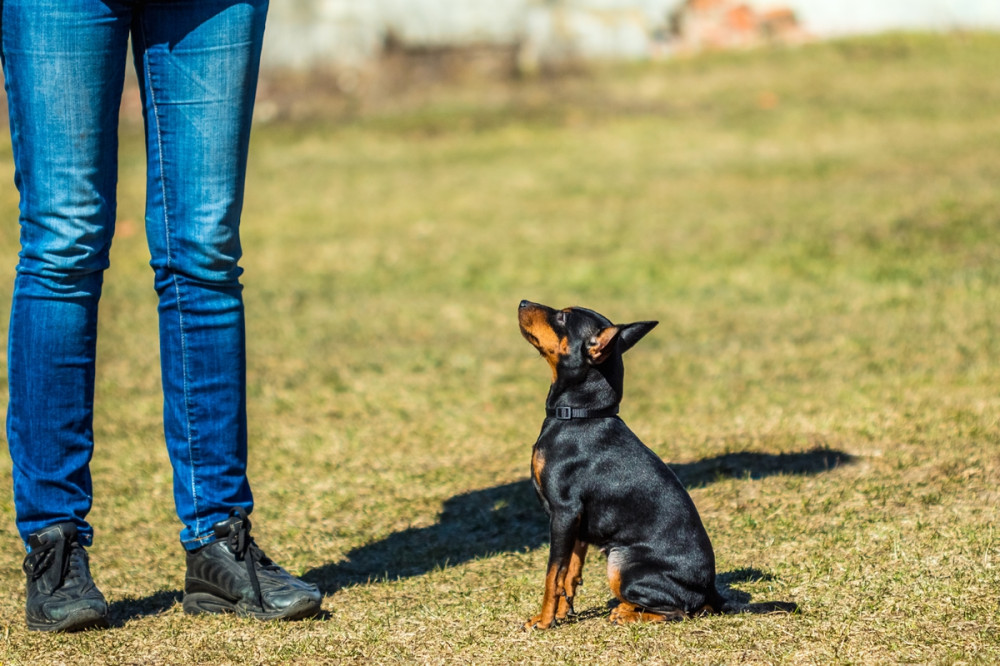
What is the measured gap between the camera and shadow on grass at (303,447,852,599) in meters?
3.64

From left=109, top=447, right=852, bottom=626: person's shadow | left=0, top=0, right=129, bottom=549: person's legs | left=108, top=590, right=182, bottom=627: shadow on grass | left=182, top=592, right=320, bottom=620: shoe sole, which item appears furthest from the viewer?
left=109, top=447, right=852, bottom=626: person's shadow

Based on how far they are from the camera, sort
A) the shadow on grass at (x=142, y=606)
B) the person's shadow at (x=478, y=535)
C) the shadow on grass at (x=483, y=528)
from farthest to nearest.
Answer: the shadow on grass at (x=483, y=528) < the person's shadow at (x=478, y=535) < the shadow on grass at (x=142, y=606)

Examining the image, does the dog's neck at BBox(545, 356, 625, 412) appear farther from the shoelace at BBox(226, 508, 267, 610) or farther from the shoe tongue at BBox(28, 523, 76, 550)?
the shoe tongue at BBox(28, 523, 76, 550)

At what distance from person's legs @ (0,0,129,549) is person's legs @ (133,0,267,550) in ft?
0.39

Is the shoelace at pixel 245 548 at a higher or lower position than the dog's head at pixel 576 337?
lower

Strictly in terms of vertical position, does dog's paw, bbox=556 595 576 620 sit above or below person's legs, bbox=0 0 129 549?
below

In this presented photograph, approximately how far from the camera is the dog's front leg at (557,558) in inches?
115

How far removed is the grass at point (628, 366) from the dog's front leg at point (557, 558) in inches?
2.9

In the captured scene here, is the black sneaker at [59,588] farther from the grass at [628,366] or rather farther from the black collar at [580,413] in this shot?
the black collar at [580,413]

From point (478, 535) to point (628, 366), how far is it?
2655 mm

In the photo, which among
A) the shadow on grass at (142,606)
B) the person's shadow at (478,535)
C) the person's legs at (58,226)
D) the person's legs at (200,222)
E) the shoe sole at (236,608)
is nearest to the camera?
the person's legs at (58,226)

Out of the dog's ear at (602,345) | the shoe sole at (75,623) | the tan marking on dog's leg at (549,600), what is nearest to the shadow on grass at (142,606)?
the shoe sole at (75,623)

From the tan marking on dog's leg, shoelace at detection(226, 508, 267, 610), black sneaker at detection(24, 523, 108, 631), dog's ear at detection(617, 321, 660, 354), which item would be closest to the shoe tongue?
black sneaker at detection(24, 523, 108, 631)

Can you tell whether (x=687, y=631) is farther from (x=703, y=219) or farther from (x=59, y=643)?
(x=703, y=219)
